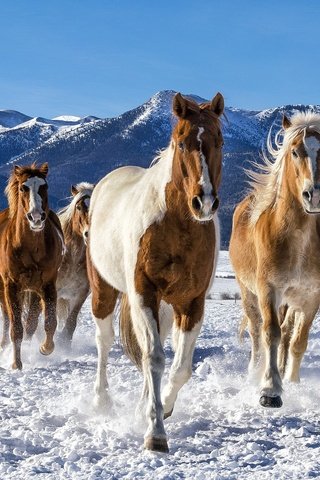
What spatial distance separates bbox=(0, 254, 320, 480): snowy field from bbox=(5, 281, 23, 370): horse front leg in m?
0.42

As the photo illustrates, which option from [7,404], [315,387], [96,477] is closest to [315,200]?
[315,387]

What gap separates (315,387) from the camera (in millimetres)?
6492

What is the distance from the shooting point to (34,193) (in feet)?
29.6

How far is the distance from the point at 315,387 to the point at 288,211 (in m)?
1.71

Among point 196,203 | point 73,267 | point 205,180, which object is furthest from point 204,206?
point 73,267

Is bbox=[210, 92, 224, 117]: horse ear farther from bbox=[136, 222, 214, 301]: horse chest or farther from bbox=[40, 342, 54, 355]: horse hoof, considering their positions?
bbox=[40, 342, 54, 355]: horse hoof

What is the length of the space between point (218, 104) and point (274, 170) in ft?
5.57

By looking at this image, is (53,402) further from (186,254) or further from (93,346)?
(93,346)

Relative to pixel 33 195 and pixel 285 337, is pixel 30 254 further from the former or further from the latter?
pixel 285 337

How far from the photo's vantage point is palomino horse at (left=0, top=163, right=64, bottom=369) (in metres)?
8.97

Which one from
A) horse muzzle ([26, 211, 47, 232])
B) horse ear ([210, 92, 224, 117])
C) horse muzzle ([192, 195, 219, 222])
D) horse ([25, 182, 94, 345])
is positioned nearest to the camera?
horse muzzle ([192, 195, 219, 222])

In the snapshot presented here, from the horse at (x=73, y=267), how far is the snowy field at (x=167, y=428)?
3.51 meters

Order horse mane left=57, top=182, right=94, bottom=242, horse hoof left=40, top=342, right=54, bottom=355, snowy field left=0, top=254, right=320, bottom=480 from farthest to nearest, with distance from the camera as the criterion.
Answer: horse mane left=57, top=182, right=94, bottom=242 < horse hoof left=40, top=342, right=54, bottom=355 < snowy field left=0, top=254, right=320, bottom=480

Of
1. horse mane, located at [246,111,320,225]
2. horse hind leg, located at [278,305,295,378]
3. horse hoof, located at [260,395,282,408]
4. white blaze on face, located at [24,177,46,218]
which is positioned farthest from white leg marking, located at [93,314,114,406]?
white blaze on face, located at [24,177,46,218]
